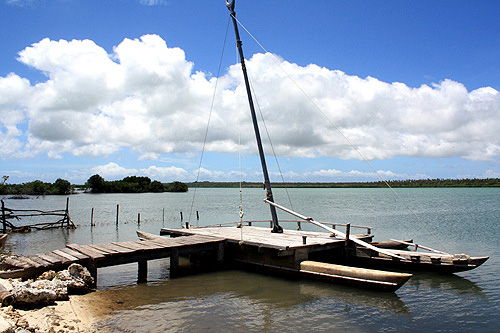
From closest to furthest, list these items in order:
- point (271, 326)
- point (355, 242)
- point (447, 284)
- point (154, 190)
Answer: point (271, 326)
point (447, 284)
point (355, 242)
point (154, 190)

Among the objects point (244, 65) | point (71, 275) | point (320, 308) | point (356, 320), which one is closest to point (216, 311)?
point (320, 308)

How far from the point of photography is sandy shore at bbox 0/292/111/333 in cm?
Answer: 771

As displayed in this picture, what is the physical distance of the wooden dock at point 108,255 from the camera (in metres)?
11.0

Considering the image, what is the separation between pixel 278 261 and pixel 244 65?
413 inches

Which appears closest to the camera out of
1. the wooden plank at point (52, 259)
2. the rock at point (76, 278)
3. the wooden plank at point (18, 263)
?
the rock at point (76, 278)

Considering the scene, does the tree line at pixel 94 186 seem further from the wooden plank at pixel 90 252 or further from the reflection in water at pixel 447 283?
the reflection in water at pixel 447 283

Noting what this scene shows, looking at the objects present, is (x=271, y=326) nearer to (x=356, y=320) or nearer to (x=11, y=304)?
(x=356, y=320)

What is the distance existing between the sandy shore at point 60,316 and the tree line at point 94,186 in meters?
139

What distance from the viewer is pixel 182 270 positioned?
1564 cm

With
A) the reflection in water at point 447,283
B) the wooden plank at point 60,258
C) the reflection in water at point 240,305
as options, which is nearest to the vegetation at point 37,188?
the wooden plank at point 60,258

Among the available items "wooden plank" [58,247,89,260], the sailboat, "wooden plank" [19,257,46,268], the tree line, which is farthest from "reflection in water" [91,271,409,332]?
the tree line

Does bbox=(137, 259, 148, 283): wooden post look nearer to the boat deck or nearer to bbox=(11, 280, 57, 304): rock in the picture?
the boat deck

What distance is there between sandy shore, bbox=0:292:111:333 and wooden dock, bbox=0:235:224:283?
1542mm

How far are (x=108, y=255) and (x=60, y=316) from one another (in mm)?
3585
